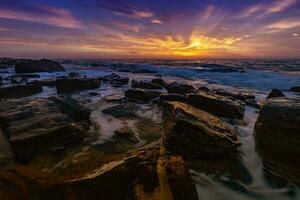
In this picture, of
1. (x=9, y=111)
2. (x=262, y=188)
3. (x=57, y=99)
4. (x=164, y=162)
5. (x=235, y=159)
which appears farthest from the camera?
(x=57, y=99)

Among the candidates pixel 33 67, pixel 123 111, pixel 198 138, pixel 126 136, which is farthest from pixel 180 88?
pixel 33 67

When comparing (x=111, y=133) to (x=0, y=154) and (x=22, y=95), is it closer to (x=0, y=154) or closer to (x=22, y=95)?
(x=0, y=154)

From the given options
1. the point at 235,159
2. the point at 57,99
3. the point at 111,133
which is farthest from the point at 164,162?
the point at 57,99

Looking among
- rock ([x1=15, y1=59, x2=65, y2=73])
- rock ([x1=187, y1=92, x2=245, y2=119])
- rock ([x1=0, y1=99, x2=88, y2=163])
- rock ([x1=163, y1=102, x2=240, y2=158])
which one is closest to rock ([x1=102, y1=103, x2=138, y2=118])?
rock ([x1=0, y1=99, x2=88, y2=163])

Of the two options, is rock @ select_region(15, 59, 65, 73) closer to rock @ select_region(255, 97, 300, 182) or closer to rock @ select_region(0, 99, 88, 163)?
rock @ select_region(0, 99, 88, 163)

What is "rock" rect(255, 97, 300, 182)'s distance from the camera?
3.54 meters

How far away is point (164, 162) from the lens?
248 centimetres

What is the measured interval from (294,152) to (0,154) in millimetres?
4613

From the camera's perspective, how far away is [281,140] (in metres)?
3.75

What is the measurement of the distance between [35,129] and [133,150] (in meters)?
1.69

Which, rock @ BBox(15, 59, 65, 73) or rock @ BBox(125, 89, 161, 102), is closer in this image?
rock @ BBox(125, 89, 161, 102)

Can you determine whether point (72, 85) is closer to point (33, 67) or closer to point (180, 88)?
point (180, 88)

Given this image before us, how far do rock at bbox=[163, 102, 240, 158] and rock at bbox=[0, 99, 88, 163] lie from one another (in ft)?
5.79

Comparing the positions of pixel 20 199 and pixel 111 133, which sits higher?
pixel 20 199
